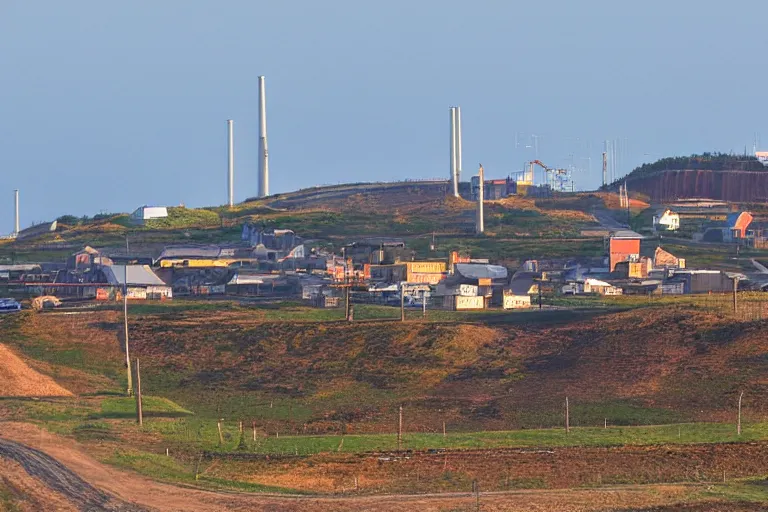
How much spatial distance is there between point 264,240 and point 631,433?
71143 mm

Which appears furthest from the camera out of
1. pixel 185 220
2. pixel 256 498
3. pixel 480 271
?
pixel 185 220

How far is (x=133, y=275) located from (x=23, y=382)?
38439 millimetres

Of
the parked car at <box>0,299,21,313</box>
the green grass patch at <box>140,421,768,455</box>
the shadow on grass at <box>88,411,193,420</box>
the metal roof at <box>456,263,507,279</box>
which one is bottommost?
the green grass patch at <box>140,421,768,455</box>

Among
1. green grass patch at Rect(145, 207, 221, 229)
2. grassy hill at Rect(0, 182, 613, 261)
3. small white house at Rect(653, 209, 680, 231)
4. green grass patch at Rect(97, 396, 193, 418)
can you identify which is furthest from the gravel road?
green grass patch at Rect(145, 207, 221, 229)

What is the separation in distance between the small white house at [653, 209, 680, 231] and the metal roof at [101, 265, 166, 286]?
47.9m

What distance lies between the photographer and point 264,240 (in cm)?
11806

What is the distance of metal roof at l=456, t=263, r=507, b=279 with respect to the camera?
3583 inches

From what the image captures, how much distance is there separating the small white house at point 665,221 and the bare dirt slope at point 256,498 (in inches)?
3462

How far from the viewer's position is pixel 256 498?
39.0 meters

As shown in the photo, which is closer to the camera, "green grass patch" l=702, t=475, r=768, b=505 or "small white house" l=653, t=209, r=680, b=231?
"green grass patch" l=702, t=475, r=768, b=505

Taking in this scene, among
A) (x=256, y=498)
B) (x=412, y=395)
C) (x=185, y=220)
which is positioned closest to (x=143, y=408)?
(x=412, y=395)

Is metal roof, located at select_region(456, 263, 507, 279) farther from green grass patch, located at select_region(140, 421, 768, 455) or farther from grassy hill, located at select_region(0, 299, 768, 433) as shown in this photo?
green grass patch, located at select_region(140, 421, 768, 455)

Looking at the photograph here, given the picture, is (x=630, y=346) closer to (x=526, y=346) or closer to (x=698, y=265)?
(x=526, y=346)

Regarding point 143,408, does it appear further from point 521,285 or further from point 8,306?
point 521,285
